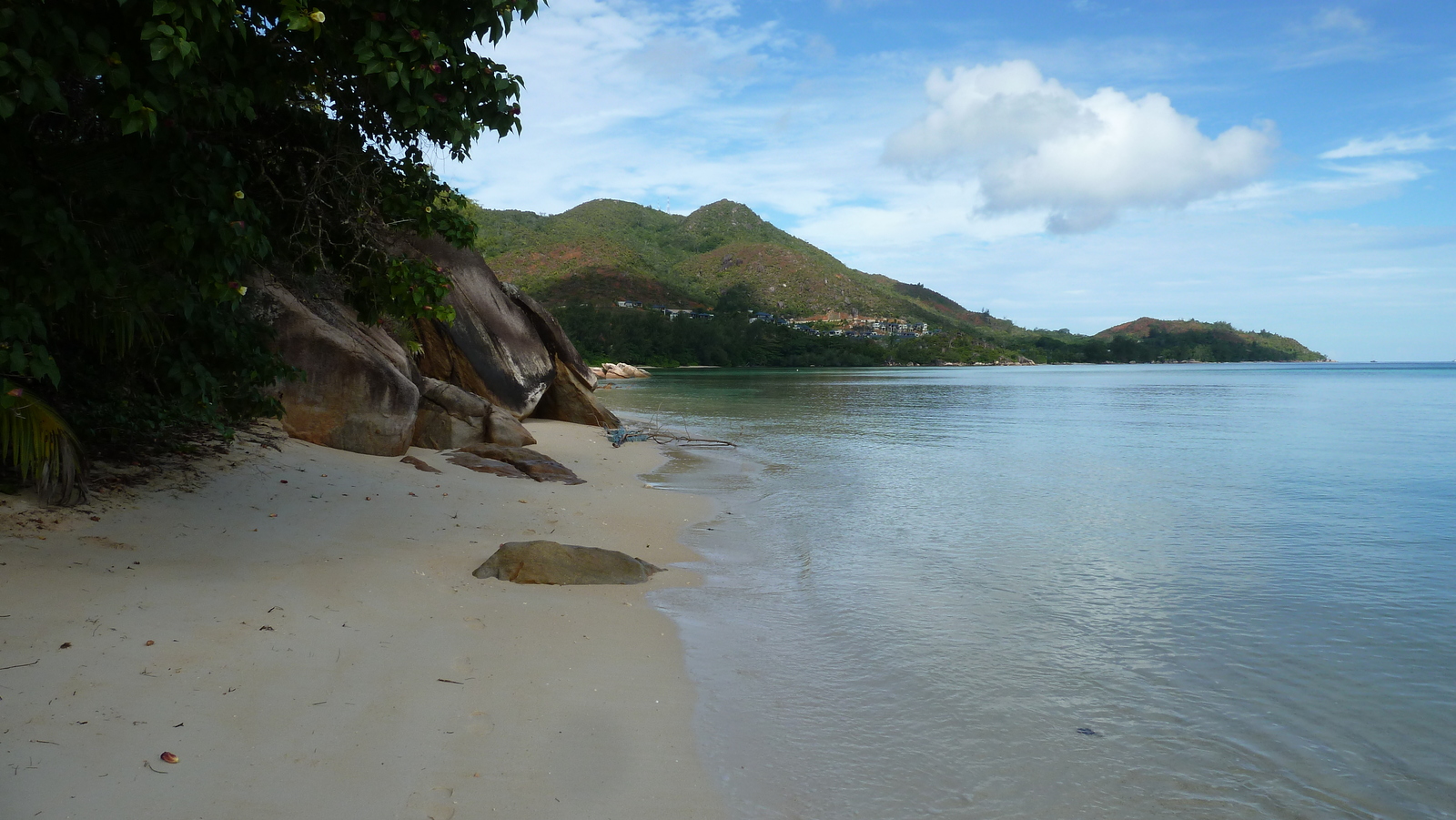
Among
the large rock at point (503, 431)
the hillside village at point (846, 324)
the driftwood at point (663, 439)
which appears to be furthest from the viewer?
the hillside village at point (846, 324)

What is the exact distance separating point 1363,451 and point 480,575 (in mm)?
22479

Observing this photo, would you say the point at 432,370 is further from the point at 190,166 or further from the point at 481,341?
the point at 190,166

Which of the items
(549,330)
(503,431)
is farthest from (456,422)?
(549,330)

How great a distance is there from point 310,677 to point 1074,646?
5286mm

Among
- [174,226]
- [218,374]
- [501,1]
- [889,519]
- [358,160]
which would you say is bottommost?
[889,519]

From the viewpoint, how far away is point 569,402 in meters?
20.5

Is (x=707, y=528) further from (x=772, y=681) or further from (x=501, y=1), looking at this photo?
(x=501, y=1)

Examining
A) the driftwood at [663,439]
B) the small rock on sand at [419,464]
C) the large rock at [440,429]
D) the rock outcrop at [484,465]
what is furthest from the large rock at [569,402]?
the small rock on sand at [419,464]

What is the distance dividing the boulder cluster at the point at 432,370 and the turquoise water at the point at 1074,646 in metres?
4.03

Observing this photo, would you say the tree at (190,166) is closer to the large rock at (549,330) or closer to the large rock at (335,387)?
the large rock at (335,387)

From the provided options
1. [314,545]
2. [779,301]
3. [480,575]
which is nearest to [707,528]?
[480,575]

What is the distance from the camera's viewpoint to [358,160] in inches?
253

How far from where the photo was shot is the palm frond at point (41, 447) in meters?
4.88

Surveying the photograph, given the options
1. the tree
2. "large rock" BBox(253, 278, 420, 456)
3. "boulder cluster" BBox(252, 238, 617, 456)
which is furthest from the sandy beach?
"large rock" BBox(253, 278, 420, 456)
